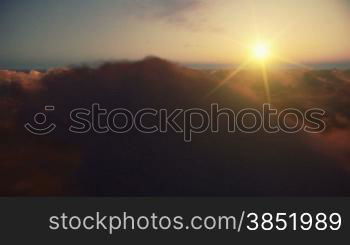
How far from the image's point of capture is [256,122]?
9.09 ft

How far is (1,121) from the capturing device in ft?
9.19

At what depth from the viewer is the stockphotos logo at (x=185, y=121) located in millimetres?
2770

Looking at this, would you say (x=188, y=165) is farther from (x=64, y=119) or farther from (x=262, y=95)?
(x=64, y=119)

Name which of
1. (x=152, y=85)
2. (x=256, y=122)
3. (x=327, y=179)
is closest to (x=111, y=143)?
(x=152, y=85)

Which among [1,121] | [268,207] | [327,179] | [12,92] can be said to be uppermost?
Result: [12,92]

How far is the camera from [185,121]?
278 cm

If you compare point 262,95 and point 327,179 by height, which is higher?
point 262,95

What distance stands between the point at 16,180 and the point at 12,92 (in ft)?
A: 2.12

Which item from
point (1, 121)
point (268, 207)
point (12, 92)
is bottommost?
point (268, 207)

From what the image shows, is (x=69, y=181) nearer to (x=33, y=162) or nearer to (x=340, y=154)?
(x=33, y=162)

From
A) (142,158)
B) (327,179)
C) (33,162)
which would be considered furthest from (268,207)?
(33,162)

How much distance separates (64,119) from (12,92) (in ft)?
1.45

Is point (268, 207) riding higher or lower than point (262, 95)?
lower

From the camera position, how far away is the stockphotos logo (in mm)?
2770
